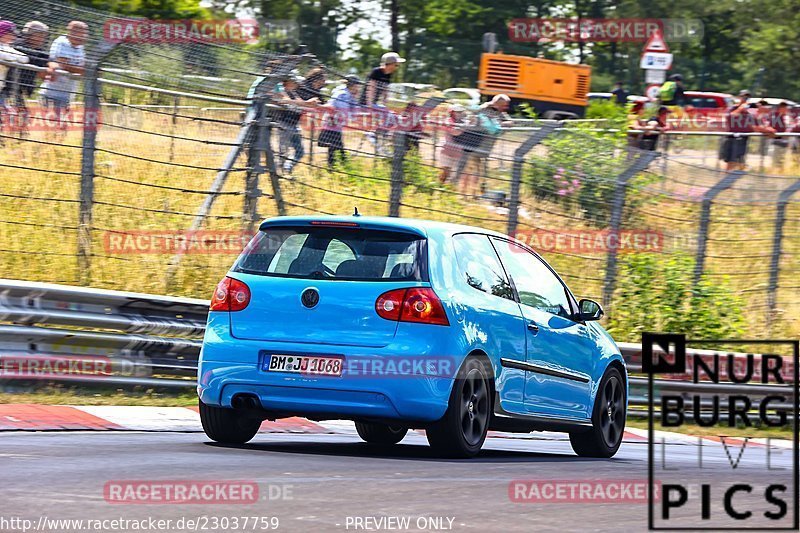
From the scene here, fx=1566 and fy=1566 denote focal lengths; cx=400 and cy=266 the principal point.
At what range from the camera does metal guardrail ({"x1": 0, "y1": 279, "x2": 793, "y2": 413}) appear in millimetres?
12086

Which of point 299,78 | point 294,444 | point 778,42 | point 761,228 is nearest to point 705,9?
point 778,42

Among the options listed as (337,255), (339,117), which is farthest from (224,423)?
(339,117)

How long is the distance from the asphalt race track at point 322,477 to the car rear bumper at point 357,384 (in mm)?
294

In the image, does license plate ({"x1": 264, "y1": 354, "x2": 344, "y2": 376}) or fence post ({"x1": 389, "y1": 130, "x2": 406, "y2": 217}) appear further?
fence post ({"x1": 389, "y1": 130, "x2": 406, "y2": 217})

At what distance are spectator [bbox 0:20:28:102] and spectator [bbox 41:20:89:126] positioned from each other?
0.95 feet

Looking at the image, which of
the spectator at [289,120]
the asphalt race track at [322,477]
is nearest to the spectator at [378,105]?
the spectator at [289,120]

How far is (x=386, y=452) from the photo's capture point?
9.83 meters

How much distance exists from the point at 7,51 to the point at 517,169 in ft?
18.0

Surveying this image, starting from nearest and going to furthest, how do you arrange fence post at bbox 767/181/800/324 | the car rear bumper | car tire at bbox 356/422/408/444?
the car rear bumper
car tire at bbox 356/422/408/444
fence post at bbox 767/181/800/324

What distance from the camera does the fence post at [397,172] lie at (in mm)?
15391
